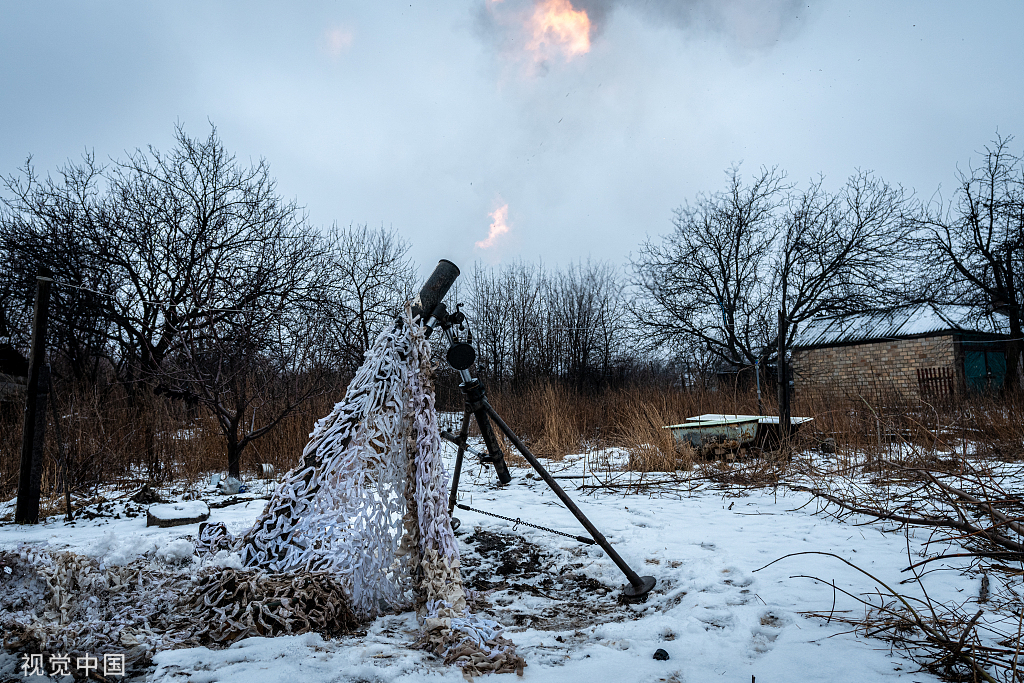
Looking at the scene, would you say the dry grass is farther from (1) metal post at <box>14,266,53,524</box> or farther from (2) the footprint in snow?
(2) the footprint in snow

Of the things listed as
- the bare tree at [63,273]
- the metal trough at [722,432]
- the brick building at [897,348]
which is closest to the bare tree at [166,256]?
the bare tree at [63,273]

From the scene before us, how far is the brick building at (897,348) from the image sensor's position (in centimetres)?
1795

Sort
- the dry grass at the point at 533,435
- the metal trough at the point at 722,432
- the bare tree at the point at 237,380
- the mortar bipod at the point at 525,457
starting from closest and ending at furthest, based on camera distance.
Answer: the mortar bipod at the point at 525,457, the dry grass at the point at 533,435, the bare tree at the point at 237,380, the metal trough at the point at 722,432

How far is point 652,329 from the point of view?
66.7ft

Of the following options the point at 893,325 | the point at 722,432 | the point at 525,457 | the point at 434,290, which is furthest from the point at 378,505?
the point at 893,325

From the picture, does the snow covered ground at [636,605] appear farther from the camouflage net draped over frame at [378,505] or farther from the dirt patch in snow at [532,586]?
the camouflage net draped over frame at [378,505]

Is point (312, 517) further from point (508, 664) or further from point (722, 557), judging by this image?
point (722, 557)

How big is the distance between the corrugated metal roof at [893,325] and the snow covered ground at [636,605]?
17.5m

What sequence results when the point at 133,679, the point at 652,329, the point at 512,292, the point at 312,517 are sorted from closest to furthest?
the point at 133,679 < the point at 312,517 < the point at 512,292 < the point at 652,329

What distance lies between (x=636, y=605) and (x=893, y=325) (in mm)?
23595

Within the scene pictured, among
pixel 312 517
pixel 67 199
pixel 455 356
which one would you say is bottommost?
pixel 312 517

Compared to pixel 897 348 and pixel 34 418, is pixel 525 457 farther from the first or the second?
pixel 897 348

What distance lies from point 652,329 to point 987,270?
9.92 m

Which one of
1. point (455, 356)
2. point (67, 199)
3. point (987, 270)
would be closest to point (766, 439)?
point (455, 356)
